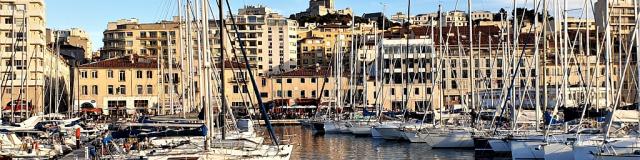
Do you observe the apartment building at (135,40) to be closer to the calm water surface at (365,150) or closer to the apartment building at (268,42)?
the apartment building at (268,42)

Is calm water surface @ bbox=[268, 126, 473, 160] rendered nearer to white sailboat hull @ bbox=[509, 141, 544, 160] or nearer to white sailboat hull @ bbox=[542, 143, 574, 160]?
white sailboat hull @ bbox=[509, 141, 544, 160]

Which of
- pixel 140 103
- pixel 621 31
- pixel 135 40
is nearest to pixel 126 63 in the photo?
pixel 140 103

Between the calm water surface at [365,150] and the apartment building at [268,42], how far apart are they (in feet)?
284

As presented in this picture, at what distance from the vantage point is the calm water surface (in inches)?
1999

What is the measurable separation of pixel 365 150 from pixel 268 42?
103 meters

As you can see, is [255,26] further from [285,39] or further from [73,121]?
[73,121]

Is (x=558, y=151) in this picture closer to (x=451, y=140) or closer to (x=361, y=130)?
(x=451, y=140)

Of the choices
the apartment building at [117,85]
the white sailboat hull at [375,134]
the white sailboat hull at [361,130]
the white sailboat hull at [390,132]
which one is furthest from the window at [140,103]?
the white sailboat hull at [390,132]

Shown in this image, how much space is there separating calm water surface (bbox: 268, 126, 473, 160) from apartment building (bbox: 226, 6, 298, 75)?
284 feet

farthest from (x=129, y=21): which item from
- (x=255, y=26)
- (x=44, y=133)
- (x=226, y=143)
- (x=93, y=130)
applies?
(x=226, y=143)

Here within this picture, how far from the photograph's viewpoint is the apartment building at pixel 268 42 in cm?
15612

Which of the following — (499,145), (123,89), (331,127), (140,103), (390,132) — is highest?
(123,89)

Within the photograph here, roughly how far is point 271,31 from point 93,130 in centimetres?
9773

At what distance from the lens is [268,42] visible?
521 ft
